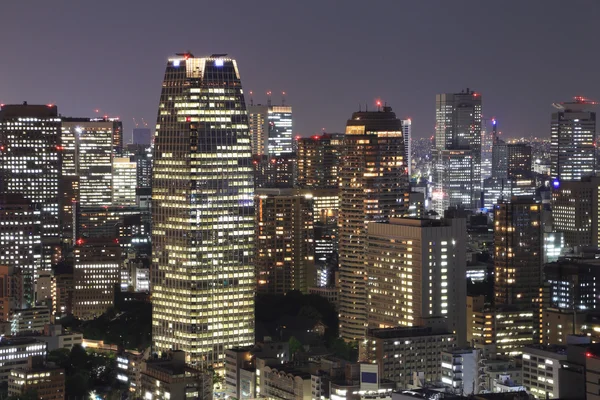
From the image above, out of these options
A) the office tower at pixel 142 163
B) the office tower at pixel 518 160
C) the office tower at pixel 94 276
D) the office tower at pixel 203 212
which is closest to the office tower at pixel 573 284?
the office tower at pixel 203 212

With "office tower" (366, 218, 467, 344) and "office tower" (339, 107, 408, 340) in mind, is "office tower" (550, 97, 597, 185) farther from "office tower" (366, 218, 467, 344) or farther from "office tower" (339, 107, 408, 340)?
"office tower" (366, 218, 467, 344)

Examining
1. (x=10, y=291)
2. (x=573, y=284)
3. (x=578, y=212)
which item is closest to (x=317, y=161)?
(x=578, y=212)

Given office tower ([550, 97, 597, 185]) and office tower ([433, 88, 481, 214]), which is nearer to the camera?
office tower ([550, 97, 597, 185])

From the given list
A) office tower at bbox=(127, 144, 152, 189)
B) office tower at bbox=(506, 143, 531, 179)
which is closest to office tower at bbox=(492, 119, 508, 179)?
office tower at bbox=(506, 143, 531, 179)

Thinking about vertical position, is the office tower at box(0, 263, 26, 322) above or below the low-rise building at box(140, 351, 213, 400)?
above

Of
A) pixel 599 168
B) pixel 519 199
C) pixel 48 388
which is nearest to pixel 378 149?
pixel 519 199

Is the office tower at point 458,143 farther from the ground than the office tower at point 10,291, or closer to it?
farther from the ground

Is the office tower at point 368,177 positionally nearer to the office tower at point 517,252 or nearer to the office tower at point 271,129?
the office tower at point 517,252
